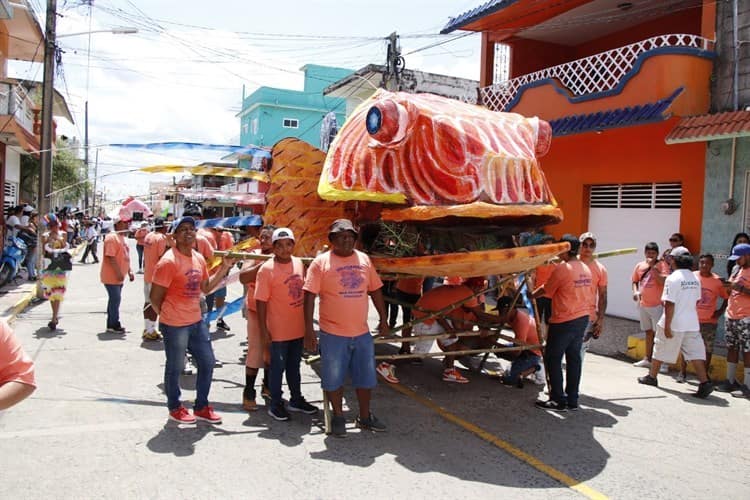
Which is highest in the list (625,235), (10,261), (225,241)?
(625,235)

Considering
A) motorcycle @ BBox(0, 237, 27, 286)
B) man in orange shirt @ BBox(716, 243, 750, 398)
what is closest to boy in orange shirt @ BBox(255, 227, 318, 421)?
man in orange shirt @ BBox(716, 243, 750, 398)

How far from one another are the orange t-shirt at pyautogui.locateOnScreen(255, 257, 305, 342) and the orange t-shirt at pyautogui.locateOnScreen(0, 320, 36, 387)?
105 inches

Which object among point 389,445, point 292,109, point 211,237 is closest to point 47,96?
point 211,237

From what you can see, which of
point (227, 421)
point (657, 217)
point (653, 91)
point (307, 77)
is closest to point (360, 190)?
point (227, 421)

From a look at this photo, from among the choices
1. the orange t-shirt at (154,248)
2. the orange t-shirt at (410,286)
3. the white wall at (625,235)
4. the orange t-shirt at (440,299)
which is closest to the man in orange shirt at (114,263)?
the orange t-shirt at (154,248)

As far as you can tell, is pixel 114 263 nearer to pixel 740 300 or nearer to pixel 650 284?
pixel 650 284

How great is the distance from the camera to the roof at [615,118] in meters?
9.30

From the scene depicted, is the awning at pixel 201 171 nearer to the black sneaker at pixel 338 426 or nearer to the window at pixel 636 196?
the black sneaker at pixel 338 426

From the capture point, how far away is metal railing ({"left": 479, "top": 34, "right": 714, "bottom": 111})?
9758 millimetres

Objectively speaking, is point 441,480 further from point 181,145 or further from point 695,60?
point 695,60

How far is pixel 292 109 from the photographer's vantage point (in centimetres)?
3875

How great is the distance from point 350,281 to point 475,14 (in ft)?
33.4

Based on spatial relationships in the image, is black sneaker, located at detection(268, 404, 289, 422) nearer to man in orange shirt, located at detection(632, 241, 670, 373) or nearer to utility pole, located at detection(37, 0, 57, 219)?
man in orange shirt, located at detection(632, 241, 670, 373)

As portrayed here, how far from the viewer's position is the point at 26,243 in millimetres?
14336
